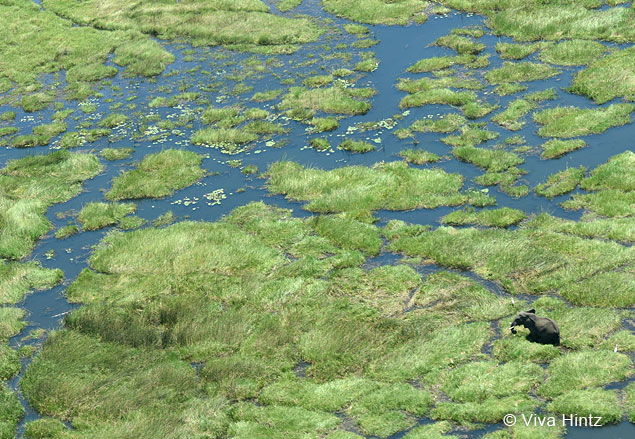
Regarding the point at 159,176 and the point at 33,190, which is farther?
the point at 159,176

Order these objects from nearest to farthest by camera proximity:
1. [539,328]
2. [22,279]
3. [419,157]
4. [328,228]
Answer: [539,328], [22,279], [328,228], [419,157]

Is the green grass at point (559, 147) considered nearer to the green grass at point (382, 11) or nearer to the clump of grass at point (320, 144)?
the clump of grass at point (320, 144)

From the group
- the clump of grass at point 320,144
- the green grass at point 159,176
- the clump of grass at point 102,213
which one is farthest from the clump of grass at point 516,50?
the clump of grass at point 102,213

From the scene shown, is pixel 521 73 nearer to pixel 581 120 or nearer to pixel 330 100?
pixel 581 120

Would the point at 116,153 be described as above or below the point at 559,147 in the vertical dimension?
below

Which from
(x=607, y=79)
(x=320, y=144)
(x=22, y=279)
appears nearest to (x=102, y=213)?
(x=22, y=279)

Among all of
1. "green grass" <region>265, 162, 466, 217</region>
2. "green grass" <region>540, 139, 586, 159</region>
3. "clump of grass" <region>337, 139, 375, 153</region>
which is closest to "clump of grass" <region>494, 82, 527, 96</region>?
"green grass" <region>540, 139, 586, 159</region>
